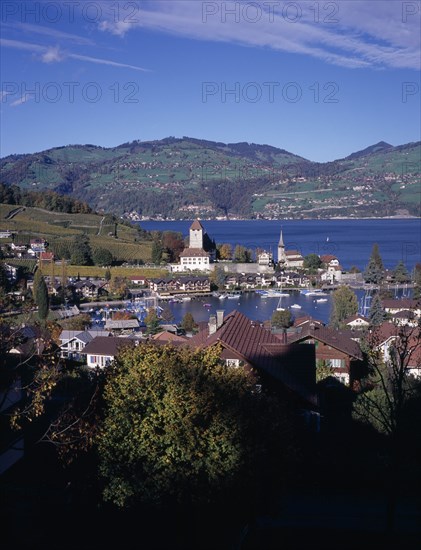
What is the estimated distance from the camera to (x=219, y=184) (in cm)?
10081

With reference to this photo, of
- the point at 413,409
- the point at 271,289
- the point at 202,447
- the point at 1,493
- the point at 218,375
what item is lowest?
the point at 271,289

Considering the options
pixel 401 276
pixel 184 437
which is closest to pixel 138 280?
pixel 401 276

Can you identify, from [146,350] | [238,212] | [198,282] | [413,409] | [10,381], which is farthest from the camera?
[238,212]

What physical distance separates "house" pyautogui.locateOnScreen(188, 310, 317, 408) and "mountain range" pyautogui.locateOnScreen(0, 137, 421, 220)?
84.5m

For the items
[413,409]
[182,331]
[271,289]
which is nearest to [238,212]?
[271,289]

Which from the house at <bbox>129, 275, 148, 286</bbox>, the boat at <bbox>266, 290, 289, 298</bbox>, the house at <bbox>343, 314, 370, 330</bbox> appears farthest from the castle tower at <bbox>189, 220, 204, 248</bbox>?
the house at <bbox>343, 314, 370, 330</bbox>

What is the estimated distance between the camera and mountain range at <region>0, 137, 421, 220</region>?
9131 centimetres

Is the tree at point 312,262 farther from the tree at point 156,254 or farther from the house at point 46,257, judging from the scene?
the house at point 46,257

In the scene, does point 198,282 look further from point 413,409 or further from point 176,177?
point 176,177

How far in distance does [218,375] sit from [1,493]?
1.17 m

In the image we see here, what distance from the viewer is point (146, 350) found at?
3.34 meters

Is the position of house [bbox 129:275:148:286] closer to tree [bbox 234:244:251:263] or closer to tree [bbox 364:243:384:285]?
tree [bbox 234:244:251:263]

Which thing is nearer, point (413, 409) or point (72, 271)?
point (413, 409)

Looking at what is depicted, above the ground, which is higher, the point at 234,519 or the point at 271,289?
the point at 234,519
